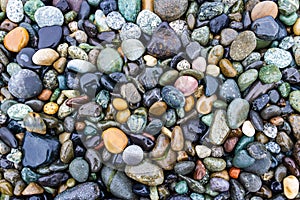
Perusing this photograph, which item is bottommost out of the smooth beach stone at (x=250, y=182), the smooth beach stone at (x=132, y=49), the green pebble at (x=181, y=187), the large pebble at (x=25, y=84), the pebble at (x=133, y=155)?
the green pebble at (x=181, y=187)

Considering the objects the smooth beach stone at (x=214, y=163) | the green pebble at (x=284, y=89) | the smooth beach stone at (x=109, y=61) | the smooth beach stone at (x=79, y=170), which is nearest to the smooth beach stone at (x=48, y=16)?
the smooth beach stone at (x=109, y=61)

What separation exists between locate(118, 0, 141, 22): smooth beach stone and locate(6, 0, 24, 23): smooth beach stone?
40 cm

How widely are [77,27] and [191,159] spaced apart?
26.8 inches

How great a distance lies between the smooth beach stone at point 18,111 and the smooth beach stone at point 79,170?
260mm

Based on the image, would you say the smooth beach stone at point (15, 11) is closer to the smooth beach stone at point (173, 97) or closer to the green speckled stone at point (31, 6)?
the green speckled stone at point (31, 6)

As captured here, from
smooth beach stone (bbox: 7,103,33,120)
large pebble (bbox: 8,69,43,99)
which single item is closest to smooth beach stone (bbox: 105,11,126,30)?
large pebble (bbox: 8,69,43,99)

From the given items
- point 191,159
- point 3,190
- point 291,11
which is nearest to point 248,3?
point 291,11

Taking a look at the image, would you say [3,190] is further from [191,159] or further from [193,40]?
[193,40]

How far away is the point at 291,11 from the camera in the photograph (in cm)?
150

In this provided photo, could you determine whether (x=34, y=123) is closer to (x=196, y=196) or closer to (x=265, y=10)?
(x=196, y=196)

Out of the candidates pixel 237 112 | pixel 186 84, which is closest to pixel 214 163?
pixel 237 112

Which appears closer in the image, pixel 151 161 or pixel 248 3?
pixel 151 161

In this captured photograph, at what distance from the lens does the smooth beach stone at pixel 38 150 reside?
1390mm

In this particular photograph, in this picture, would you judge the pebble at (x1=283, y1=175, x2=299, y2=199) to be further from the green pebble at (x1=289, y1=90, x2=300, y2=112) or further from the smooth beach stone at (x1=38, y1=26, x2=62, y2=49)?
the smooth beach stone at (x1=38, y1=26, x2=62, y2=49)
